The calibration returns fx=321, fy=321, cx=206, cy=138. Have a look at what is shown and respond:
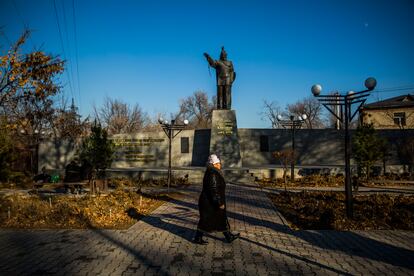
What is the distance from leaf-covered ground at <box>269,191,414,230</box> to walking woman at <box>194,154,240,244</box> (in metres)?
2.29

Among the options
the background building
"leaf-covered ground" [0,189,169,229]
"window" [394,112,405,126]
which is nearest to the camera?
"leaf-covered ground" [0,189,169,229]

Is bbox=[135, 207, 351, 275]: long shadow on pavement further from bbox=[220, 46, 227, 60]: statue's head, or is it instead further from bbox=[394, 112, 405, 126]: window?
bbox=[394, 112, 405, 126]: window

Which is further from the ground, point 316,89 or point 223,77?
point 223,77

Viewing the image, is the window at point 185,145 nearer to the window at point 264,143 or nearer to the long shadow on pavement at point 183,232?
the window at point 264,143

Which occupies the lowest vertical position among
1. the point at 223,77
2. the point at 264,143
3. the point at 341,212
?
the point at 341,212

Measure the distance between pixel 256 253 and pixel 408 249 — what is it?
2558 millimetres

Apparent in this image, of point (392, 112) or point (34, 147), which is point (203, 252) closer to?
point (34, 147)

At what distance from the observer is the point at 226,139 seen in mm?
19984

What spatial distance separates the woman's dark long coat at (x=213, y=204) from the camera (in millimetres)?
5668

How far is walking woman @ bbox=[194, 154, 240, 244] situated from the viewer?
223 inches

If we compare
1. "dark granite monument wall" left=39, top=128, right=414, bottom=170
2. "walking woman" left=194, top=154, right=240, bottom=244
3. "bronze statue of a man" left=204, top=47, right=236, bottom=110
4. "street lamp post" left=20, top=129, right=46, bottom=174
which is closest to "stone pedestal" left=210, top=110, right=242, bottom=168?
"bronze statue of a man" left=204, top=47, right=236, bottom=110

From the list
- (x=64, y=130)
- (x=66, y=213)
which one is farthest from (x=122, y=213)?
(x=64, y=130)

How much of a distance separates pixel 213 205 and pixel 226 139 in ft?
47.1

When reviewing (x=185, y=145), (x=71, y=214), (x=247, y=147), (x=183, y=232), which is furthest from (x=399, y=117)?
(x=71, y=214)
